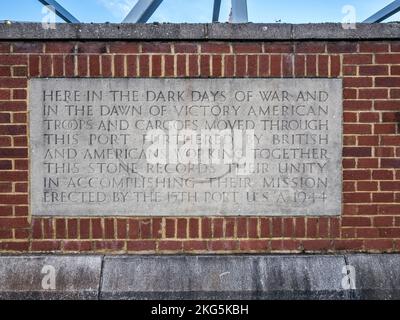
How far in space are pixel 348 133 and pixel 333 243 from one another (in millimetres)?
883

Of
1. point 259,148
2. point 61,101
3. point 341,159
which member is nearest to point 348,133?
point 341,159

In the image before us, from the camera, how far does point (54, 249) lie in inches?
135

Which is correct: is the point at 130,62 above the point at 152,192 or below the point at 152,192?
above

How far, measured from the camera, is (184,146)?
345 centimetres

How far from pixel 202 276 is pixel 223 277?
158 mm

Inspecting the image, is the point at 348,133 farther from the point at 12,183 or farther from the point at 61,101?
the point at 12,183

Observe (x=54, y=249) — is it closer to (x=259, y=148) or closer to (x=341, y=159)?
(x=259, y=148)

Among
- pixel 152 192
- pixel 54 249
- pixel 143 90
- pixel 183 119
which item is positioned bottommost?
pixel 54 249

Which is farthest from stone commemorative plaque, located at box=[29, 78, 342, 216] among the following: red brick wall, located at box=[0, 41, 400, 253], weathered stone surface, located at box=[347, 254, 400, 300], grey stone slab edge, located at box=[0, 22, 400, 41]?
weathered stone surface, located at box=[347, 254, 400, 300]

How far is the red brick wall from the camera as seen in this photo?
11.2ft

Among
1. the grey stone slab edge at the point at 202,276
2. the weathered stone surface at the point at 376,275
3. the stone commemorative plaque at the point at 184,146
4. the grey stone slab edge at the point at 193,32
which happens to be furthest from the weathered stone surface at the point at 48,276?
the weathered stone surface at the point at 376,275

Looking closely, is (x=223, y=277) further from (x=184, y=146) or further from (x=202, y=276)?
(x=184, y=146)

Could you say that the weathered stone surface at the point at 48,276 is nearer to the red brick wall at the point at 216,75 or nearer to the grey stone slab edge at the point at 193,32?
the red brick wall at the point at 216,75

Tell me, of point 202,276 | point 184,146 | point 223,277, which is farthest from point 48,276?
point 184,146
